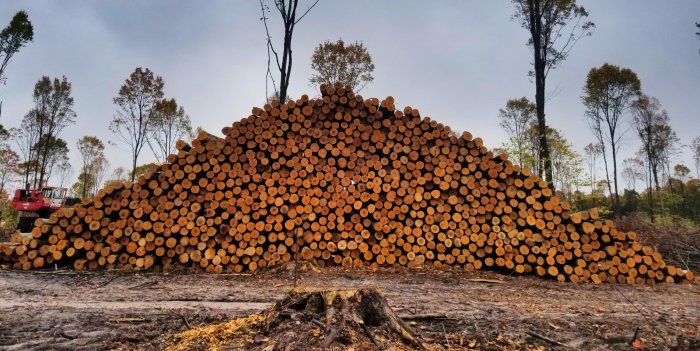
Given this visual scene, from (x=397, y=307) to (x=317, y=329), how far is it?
1989 millimetres

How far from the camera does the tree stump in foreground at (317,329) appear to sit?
3.12m

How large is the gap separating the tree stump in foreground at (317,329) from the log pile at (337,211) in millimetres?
3793

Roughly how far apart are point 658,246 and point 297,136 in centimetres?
907

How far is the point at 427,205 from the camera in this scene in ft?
25.4

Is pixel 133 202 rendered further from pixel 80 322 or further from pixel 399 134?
pixel 399 134

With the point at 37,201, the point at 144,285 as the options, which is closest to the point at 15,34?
the point at 37,201

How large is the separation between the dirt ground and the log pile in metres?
0.41

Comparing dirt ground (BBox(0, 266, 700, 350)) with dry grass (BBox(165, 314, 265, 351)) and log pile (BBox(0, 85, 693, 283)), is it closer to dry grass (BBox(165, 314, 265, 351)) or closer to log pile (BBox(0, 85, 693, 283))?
dry grass (BBox(165, 314, 265, 351))

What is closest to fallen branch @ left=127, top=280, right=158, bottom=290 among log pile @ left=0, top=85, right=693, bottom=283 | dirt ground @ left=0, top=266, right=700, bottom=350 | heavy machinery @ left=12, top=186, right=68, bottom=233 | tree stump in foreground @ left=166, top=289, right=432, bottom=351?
dirt ground @ left=0, top=266, right=700, bottom=350

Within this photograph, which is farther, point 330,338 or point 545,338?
point 545,338

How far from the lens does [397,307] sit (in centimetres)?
501

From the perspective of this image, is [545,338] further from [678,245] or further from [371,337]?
[678,245]

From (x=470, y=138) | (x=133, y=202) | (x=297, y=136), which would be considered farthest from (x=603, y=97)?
(x=133, y=202)

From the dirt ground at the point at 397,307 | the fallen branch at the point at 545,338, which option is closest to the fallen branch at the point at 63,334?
the dirt ground at the point at 397,307
